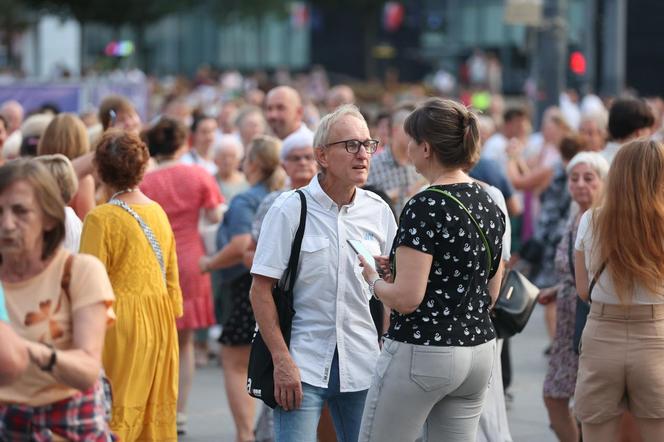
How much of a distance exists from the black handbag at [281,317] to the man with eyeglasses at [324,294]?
24mm

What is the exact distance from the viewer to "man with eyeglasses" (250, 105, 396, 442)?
523 centimetres

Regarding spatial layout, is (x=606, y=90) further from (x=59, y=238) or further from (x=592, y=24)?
(x=59, y=238)

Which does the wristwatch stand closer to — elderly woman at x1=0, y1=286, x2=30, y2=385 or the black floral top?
elderly woman at x1=0, y1=286, x2=30, y2=385

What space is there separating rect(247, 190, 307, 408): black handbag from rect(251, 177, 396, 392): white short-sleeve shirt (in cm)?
2

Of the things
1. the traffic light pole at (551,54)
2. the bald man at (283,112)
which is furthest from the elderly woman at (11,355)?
the traffic light pole at (551,54)

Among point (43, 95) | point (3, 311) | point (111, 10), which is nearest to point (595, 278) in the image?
point (3, 311)

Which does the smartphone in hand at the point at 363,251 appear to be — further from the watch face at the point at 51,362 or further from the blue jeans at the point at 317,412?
the watch face at the point at 51,362

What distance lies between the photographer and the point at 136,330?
613 cm

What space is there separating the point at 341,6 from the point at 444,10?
14.1 ft

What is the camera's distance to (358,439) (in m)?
5.20

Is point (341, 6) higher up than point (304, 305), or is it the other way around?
point (341, 6)

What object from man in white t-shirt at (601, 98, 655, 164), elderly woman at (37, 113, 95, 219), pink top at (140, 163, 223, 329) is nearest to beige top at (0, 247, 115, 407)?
elderly woman at (37, 113, 95, 219)

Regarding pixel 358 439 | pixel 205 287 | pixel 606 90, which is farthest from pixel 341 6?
pixel 358 439

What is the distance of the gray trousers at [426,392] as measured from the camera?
4.85 meters
